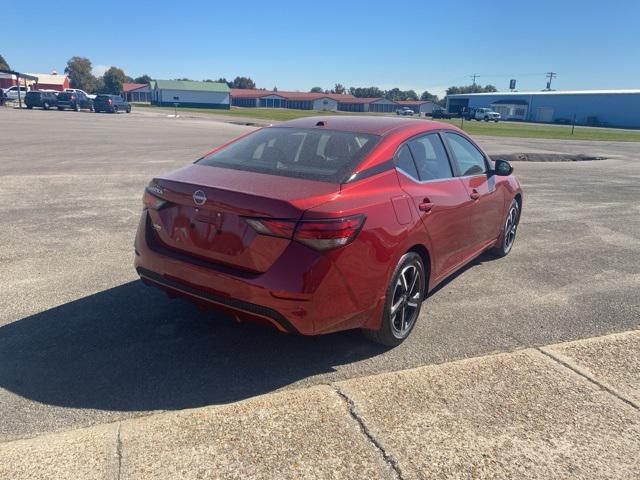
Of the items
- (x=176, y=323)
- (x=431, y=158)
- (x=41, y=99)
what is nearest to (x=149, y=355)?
(x=176, y=323)

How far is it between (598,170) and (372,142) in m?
14.9

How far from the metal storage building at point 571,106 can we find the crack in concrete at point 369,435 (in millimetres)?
72721

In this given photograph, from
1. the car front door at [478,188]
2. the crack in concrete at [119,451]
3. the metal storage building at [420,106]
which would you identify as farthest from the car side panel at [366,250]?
the metal storage building at [420,106]

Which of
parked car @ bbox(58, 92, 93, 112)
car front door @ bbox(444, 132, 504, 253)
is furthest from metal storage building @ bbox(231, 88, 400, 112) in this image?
car front door @ bbox(444, 132, 504, 253)

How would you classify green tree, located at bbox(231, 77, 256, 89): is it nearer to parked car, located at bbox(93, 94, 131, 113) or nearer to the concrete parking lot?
parked car, located at bbox(93, 94, 131, 113)

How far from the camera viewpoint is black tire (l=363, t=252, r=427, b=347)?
3754 millimetres

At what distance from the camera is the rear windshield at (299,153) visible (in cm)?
374

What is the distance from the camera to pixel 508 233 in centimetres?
655

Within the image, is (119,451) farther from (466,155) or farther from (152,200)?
(466,155)

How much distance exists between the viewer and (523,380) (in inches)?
142

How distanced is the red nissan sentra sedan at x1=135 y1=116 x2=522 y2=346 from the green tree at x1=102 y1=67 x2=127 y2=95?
137 meters

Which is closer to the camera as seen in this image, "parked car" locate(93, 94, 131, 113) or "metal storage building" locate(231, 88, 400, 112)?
"parked car" locate(93, 94, 131, 113)

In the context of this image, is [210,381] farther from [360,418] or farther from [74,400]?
[360,418]

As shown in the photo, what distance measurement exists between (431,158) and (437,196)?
451 mm
